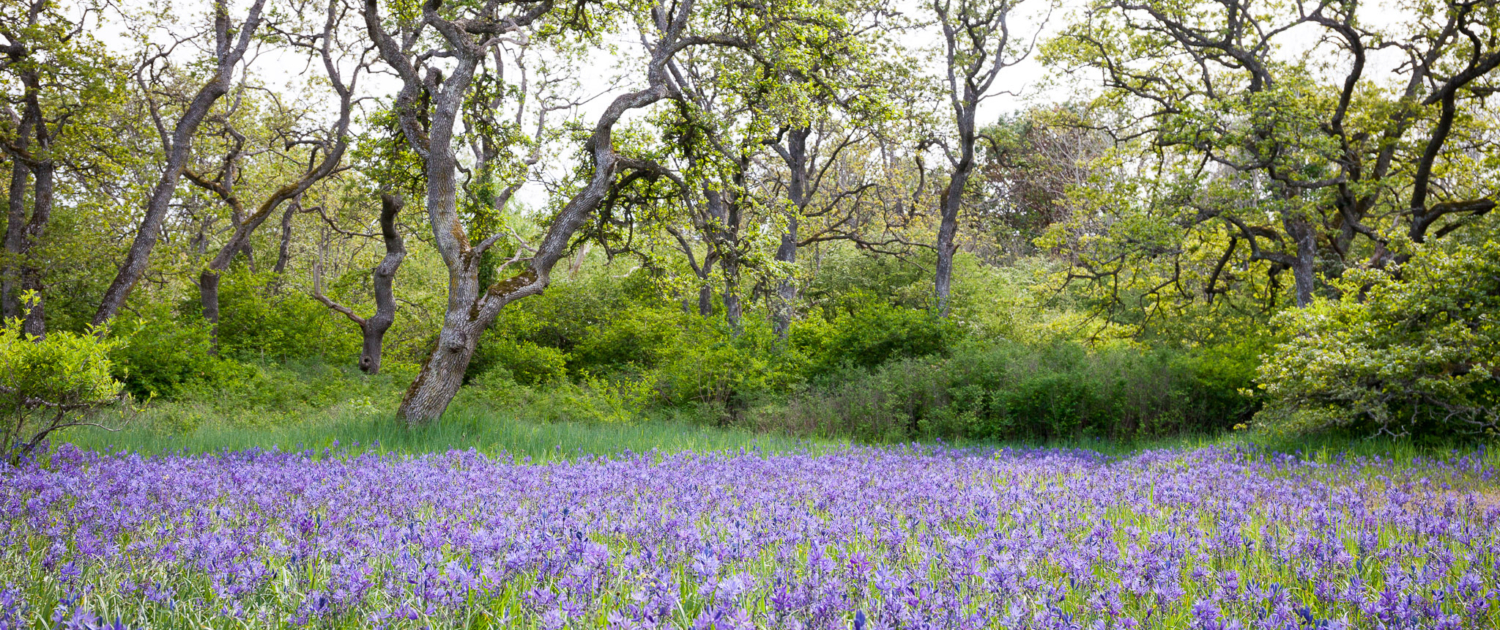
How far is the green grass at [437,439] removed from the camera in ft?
25.2

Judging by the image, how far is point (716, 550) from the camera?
292cm

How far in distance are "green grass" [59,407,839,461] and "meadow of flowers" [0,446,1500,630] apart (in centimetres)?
199

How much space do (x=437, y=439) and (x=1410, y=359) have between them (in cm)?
969

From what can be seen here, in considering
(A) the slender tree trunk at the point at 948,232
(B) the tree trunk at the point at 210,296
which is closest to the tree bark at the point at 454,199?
(A) the slender tree trunk at the point at 948,232

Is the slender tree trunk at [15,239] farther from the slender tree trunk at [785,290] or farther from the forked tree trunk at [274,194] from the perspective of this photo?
the slender tree trunk at [785,290]

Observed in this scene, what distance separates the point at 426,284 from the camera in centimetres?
2631

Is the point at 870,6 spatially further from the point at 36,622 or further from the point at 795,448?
the point at 36,622

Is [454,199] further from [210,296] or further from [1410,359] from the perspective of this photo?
[210,296]

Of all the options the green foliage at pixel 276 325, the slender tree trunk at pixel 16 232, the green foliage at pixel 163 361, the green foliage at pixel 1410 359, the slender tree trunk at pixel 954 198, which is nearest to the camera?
the green foliage at pixel 1410 359

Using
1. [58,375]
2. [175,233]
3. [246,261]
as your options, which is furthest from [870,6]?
[175,233]

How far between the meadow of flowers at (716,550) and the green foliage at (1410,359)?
7.38ft

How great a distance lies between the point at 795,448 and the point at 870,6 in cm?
1315

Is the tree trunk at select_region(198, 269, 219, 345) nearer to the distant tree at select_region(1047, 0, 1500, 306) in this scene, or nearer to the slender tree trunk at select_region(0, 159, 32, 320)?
the slender tree trunk at select_region(0, 159, 32, 320)

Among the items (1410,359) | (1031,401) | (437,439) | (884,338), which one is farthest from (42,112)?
(1410,359)
